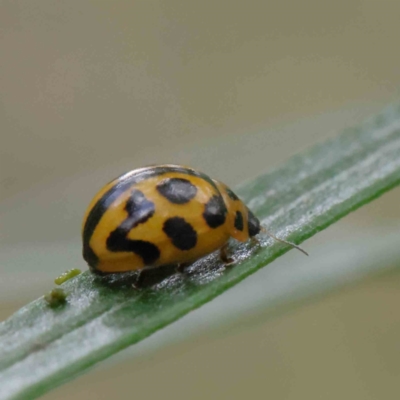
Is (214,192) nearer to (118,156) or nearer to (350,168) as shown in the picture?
(350,168)

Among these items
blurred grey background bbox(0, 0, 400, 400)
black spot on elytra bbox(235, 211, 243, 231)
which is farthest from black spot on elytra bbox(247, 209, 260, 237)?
blurred grey background bbox(0, 0, 400, 400)

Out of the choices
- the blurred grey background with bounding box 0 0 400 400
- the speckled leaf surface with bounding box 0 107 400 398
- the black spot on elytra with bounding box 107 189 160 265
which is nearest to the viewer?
the speckled leaf surface with bounding box 0 107 400 398

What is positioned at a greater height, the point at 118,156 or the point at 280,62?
the point at 280,62

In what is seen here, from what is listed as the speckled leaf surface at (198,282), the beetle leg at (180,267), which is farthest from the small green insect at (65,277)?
the beetle leg at (180,267)

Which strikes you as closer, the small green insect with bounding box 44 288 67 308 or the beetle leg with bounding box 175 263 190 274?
the small green insect with bounding box 44 288 67 308

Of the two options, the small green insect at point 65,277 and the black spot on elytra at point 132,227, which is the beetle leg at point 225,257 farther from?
the small green insect at point 65,277

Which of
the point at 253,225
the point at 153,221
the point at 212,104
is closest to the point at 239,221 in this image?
the point at 253,225

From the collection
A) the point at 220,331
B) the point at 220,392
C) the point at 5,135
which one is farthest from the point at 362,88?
the point at 220,331

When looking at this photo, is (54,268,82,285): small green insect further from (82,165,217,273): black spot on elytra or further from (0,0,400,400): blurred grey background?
(0,0,400,400): blurred grey background
